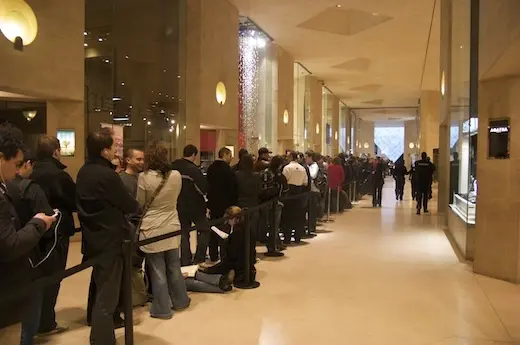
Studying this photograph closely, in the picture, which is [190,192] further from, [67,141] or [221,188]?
[67,141]

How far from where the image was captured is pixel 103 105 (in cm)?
971

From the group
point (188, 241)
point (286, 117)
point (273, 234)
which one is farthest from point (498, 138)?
point (286, 117)

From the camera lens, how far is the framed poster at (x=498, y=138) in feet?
19.3

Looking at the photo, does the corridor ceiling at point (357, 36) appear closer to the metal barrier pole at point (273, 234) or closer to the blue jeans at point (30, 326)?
the metal barrier pole at point (273, 234)

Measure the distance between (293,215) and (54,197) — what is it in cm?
475

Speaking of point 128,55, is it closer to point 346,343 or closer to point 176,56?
point 176,56

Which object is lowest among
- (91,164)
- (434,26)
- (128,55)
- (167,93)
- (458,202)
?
(458,202)

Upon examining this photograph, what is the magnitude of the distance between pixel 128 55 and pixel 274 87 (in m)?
6.73

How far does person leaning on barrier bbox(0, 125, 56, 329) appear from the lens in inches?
89.4

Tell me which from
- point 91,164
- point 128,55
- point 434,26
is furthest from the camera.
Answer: point 434,26

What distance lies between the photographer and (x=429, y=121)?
24938mm

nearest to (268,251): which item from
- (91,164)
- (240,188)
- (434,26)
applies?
(240,188)

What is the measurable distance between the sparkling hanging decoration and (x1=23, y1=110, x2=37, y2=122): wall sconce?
6989 mm

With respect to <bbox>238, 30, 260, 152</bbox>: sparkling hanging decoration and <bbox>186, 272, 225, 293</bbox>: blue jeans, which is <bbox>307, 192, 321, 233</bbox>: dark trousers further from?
Answer: <bbox>238, 30, 260, 152</bbox>: sparkling hanging decoration
